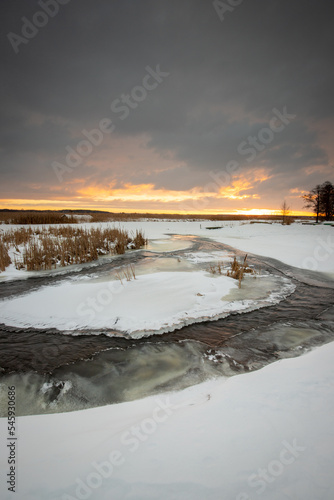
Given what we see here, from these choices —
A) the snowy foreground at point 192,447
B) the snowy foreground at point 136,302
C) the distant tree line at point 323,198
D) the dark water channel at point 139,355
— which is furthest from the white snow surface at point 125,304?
the distant tree line at point 323,198

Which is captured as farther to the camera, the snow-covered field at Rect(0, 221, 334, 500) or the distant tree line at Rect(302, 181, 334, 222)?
the distant tree line at Rect(302, 181, 334, 222)

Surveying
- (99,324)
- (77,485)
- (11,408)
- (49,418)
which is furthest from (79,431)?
(99,324)

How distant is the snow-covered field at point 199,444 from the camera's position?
1177mm

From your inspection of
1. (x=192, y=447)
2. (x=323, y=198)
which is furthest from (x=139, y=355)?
(x=323, y=198)

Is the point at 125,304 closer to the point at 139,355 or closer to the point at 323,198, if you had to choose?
the point at 139,355

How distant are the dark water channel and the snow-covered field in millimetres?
204

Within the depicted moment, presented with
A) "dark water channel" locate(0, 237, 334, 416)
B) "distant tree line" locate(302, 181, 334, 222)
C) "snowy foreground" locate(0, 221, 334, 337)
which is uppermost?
"distant tree line" locate(302, 181, 334, 222)

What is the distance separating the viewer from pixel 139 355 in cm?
277

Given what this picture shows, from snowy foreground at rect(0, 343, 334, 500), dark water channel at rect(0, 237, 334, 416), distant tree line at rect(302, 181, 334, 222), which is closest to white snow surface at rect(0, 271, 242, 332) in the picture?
dark water channel at rect(0, 237, 334, 416)

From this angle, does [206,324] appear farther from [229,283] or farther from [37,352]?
[37,352]

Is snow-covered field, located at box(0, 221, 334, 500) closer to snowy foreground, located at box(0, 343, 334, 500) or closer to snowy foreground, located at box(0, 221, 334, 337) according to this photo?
snowy foreground, located at box(0, 343, 334, 500)

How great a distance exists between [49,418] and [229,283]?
4.46 meters

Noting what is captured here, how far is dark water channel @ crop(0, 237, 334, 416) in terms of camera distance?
2164 millimetres

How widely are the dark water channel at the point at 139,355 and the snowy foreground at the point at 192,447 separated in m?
0.23
